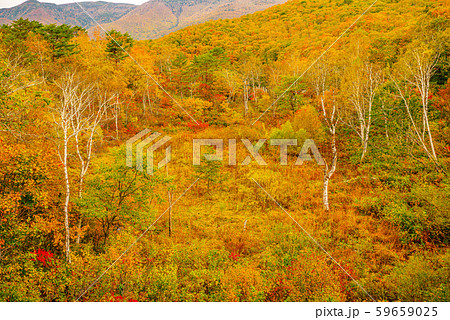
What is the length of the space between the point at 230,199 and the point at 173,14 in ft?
240

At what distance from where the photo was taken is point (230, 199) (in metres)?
15.1

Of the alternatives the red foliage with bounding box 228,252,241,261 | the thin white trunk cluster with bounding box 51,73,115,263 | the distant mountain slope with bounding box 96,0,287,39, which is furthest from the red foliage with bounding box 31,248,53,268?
the distant mountain slope with bounding box 96,0,287,39

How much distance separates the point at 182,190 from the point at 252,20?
7231 cm

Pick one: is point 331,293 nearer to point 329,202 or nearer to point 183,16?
point 329,202

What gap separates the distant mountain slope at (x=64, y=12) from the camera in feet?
45.9

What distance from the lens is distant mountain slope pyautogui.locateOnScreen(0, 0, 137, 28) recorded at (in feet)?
45.9

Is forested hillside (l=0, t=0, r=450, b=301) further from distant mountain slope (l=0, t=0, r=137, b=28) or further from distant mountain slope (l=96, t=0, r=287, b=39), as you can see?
distant mountain slope (l=96, t=0, r=287, b=39)

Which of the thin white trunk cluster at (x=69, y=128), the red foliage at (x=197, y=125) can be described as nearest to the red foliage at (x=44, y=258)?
the thin white trunk cluster at (x=69, y=128)

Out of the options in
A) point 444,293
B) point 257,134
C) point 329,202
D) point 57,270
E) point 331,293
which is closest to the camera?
point 444,293

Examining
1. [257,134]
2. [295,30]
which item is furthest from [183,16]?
[257,134]

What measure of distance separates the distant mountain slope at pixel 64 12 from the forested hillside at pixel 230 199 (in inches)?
119

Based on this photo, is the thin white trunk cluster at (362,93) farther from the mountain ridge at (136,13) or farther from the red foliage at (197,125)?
the mountain ridge at (136,13)

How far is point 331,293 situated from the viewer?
6.45 metres

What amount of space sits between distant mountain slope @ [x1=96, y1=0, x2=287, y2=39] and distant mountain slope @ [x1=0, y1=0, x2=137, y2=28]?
1.27 meters
